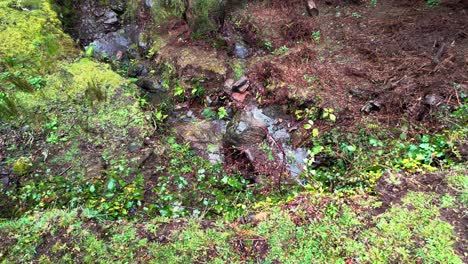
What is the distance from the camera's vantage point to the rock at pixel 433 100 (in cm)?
388

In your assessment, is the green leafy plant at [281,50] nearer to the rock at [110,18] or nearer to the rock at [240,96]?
the rock at [240,96]

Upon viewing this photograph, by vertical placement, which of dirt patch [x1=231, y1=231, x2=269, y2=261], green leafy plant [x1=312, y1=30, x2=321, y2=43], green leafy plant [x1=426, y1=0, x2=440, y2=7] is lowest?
dirt patch [x1=231, y1=231, x2=269, y2=261]

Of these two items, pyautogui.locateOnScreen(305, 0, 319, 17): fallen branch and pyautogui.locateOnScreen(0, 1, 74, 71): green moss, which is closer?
pyautogui.locateOnScreen(0, 1, 74, 71): green moss

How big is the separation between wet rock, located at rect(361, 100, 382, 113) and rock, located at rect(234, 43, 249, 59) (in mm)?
2512

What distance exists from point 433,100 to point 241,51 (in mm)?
3382

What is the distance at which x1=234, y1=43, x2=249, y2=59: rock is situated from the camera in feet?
18.9

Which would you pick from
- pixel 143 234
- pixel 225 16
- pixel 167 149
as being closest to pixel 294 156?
pixel 167 149

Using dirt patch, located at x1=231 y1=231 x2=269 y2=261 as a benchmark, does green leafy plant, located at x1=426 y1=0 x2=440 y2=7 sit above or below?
above

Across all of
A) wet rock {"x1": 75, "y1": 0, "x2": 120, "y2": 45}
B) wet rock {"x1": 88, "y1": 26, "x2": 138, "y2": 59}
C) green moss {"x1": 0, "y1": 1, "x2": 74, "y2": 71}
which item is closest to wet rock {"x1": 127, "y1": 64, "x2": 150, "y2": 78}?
wet rock {"x1": 88, "y1": 26, "x2": 138, "y2": 59}

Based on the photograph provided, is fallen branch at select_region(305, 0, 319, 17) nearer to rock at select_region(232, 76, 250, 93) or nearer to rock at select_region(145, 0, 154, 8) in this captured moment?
rock at select_region(232, 76, 250, 93)

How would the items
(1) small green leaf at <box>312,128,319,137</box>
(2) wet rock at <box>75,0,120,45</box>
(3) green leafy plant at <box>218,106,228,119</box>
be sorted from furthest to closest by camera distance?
(2) wet rock at <box>75,0,120,45</box>, (3) green leafy plant at <box>218,106,228,119</box>, (1) small green leaf at <box>312,128,319,137</box>

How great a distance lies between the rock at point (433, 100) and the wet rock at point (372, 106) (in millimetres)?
581

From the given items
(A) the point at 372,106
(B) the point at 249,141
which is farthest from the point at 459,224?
(B) the point at 249,141

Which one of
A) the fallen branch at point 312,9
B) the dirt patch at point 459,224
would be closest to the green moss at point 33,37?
the fallen branch at point 312,9
